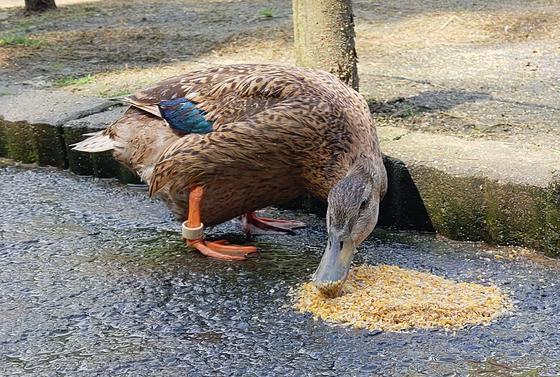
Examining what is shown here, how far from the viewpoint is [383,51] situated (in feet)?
24.9

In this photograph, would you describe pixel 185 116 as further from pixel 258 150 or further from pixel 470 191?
pixel 470 191

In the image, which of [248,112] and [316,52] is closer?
[248,112]

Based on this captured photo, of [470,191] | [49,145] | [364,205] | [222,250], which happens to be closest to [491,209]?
[470,191]

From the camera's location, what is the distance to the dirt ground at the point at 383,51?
569cm

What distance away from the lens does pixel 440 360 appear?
327cm

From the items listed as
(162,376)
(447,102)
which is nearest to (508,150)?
(447,102)

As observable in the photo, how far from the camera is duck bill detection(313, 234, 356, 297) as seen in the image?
12.1 feet

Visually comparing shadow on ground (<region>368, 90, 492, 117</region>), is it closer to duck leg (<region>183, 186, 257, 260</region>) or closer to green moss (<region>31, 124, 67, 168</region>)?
duck leg (<region>183, 186, 257, 260</region>)

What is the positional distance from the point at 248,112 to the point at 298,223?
81 centimetres

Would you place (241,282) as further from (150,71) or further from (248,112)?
(150,71)

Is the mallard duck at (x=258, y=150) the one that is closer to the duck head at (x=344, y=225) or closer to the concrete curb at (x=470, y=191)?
the duck head at (x=344, y=225)

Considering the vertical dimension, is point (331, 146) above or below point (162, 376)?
above

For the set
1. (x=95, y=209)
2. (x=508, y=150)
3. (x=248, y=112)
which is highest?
(x=248, y=112)

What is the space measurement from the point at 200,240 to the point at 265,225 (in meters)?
0.41
